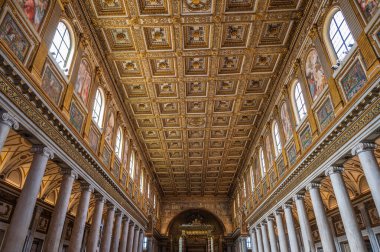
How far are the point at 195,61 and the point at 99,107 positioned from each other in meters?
5.10

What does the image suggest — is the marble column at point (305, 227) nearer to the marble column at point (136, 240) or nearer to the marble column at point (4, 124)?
the marble column at point (4, 124)

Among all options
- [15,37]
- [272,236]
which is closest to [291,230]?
[272,236]

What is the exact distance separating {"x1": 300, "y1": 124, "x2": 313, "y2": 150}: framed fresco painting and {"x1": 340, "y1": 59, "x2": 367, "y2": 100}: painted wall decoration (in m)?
2.88

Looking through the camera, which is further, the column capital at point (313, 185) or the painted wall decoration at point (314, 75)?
the column capital at point (313, 185)

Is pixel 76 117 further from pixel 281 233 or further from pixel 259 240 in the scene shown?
pixel 259 240

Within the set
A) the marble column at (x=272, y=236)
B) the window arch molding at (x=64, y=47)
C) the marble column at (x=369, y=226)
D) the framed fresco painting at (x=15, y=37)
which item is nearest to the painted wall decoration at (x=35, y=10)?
the framed fresco painting at (x=15, y=37)

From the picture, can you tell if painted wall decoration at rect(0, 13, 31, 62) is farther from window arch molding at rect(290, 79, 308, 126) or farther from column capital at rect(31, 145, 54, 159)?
window arch molding at rect(290, 79, 308, 126)

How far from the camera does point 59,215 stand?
9430 millimetres

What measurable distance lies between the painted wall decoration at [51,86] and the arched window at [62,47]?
654 mm

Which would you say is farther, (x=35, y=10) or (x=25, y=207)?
(x=35, y=10)

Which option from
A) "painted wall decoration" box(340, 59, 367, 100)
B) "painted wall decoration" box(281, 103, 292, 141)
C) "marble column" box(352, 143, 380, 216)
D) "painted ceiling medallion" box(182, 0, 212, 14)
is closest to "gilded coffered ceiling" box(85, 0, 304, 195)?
"painted ceiling medallion" box(182, 0, 212, 14)

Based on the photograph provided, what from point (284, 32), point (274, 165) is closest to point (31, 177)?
point (284, 32)

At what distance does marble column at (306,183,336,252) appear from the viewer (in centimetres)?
1024

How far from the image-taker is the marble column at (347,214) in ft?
27.7
